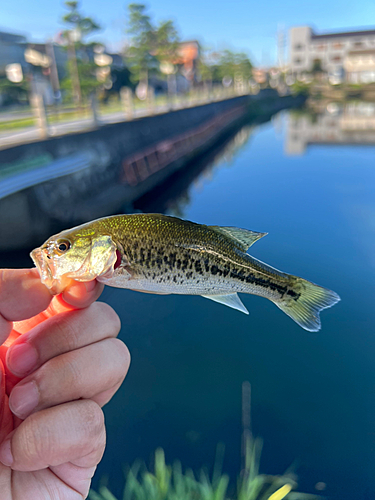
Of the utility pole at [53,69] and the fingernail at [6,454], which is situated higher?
the utility pole at [53,69]

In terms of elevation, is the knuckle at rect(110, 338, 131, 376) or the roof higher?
→ the roof

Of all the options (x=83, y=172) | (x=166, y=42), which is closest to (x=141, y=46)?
(x=166, y=42)

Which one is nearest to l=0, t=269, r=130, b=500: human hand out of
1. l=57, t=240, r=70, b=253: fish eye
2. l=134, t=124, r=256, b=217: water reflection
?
l=57, t=240, r=70, b=253: fish eye

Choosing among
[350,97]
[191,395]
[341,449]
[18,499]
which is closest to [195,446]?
[191,395]

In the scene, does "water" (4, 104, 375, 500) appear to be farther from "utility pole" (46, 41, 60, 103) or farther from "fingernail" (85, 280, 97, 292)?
"utility pole" (46, 41, 60, 103)

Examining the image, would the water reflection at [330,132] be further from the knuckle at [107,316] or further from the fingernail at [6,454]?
the fingernail at [6,454]

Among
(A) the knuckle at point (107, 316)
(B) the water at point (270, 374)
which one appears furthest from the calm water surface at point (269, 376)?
(A) the knuckle at point (107, 316)

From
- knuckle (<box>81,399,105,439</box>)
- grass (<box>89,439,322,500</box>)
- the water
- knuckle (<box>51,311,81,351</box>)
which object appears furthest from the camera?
the water
